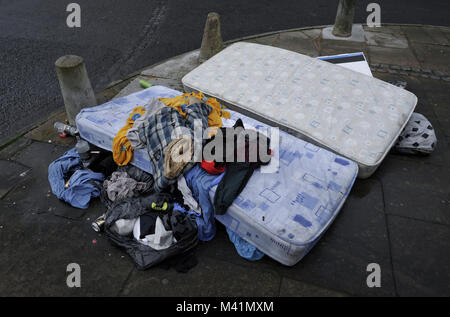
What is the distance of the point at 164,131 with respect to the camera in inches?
145

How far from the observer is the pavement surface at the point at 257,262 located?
300 cm

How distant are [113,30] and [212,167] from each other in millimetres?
6767

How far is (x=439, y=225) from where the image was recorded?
3.52 m

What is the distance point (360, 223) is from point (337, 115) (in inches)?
57.5

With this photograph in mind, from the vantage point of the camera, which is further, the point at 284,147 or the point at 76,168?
the point at 76,168

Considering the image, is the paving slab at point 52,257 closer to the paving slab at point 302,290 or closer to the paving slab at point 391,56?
the paving slab at point 302,290

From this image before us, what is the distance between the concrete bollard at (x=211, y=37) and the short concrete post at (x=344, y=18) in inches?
121

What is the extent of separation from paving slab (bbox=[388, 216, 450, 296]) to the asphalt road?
5562 millimetres

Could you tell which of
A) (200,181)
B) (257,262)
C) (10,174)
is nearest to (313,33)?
(200,181)

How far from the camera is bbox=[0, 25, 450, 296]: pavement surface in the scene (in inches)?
118
